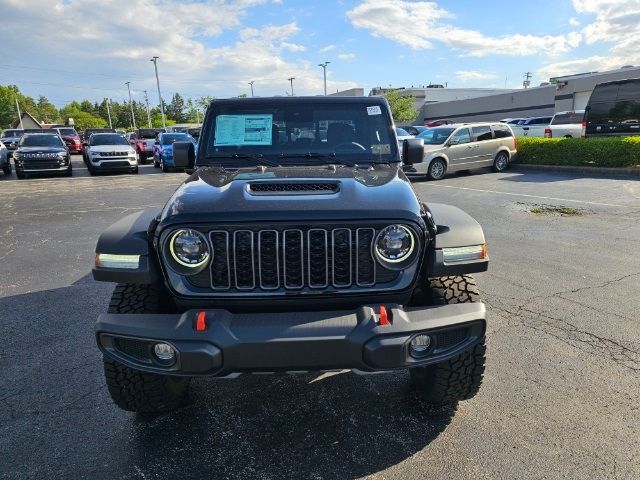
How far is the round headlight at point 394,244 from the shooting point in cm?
236

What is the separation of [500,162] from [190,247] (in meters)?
15.1

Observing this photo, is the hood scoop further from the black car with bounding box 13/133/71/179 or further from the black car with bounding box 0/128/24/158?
the black car with bounding box 0/128/24/158

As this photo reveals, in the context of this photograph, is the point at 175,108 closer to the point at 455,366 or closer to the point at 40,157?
the point at 40,157

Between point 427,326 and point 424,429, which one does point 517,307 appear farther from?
point 427,326

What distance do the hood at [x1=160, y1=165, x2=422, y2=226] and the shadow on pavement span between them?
4.13 ft

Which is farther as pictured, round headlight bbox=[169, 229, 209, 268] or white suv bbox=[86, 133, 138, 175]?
white suv bbox=[86, 133, 138, 175]

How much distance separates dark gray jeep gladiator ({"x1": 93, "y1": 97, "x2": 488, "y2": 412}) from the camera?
7.06ft

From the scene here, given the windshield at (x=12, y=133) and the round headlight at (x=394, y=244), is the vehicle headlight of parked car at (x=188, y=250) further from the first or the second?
the windshield at (x=12, y=133)

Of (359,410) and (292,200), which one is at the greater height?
(292,200)

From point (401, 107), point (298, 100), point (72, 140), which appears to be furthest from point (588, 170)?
point (401, 107)

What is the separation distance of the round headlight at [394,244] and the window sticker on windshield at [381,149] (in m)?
1.40

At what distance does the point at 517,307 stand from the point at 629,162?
1142 cm

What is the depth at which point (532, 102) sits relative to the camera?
4112cm

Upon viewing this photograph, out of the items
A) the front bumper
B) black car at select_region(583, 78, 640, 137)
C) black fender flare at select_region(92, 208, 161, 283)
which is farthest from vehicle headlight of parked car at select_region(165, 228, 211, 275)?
black car at select_region(583, 78, 640, 137)
